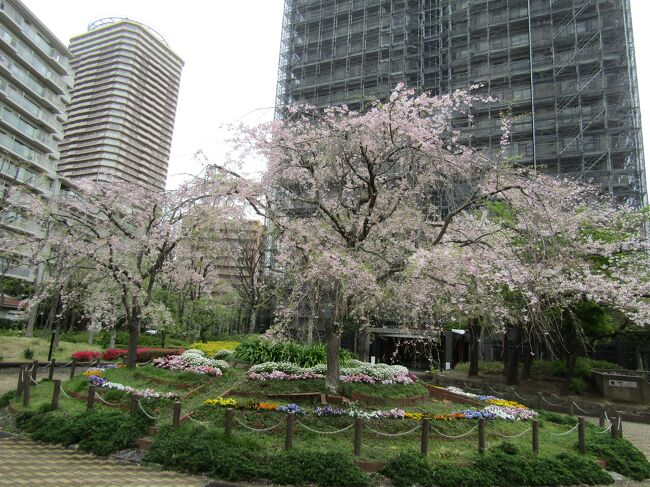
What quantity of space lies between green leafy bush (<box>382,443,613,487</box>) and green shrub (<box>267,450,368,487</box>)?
2.41ft

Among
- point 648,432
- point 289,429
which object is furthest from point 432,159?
point 648,432

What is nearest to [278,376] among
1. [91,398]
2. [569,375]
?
[91,398]

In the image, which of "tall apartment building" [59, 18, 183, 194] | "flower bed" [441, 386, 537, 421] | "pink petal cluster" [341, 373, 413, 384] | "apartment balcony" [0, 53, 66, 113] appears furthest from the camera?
"tall apartment building" [59, 18, 183, 194]

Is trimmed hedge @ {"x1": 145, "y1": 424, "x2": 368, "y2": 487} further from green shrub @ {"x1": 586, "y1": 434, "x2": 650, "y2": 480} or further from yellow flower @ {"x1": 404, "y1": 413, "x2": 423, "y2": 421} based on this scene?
green shrub @ {"x1": 586, "y1": 434, "x2": 650, "y2": 480}

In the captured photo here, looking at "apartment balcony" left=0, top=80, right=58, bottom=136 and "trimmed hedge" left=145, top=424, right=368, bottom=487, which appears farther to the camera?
"apartment balcony" left=0, top=80, right=58, bottom=136

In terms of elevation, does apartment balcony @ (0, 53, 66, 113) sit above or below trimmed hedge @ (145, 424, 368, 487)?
above

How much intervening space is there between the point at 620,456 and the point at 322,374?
7280 mm

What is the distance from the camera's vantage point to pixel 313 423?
352 inches

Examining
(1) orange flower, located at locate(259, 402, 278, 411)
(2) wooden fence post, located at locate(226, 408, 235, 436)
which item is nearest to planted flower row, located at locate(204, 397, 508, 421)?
(1) orange flower, located at locate(259, 402, 278, 411)

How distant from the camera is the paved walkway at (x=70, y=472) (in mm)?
6432

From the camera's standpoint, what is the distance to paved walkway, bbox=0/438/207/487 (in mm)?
6432

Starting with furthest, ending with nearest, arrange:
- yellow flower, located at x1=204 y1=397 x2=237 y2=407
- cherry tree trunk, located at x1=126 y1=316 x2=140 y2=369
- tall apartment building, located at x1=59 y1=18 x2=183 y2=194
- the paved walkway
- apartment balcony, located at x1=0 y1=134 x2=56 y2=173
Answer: tall apartment building, located at x1=59 y1=18 x2=183 y2=194 → apartment balcony, located at x1=0 y1=134 x2=56 y2=173 → cherry tree trunk, located at x1=126 y1=316 x2=140 y2=369 → yellow flower, located at x1=204 y1=397 x2=237 y2=407 → the paved walkway

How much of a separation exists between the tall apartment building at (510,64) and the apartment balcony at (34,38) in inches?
872

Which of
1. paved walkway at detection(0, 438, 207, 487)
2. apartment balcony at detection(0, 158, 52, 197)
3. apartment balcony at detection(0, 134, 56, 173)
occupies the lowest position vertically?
paved walkway at detection(0, 438, 207, 487)
